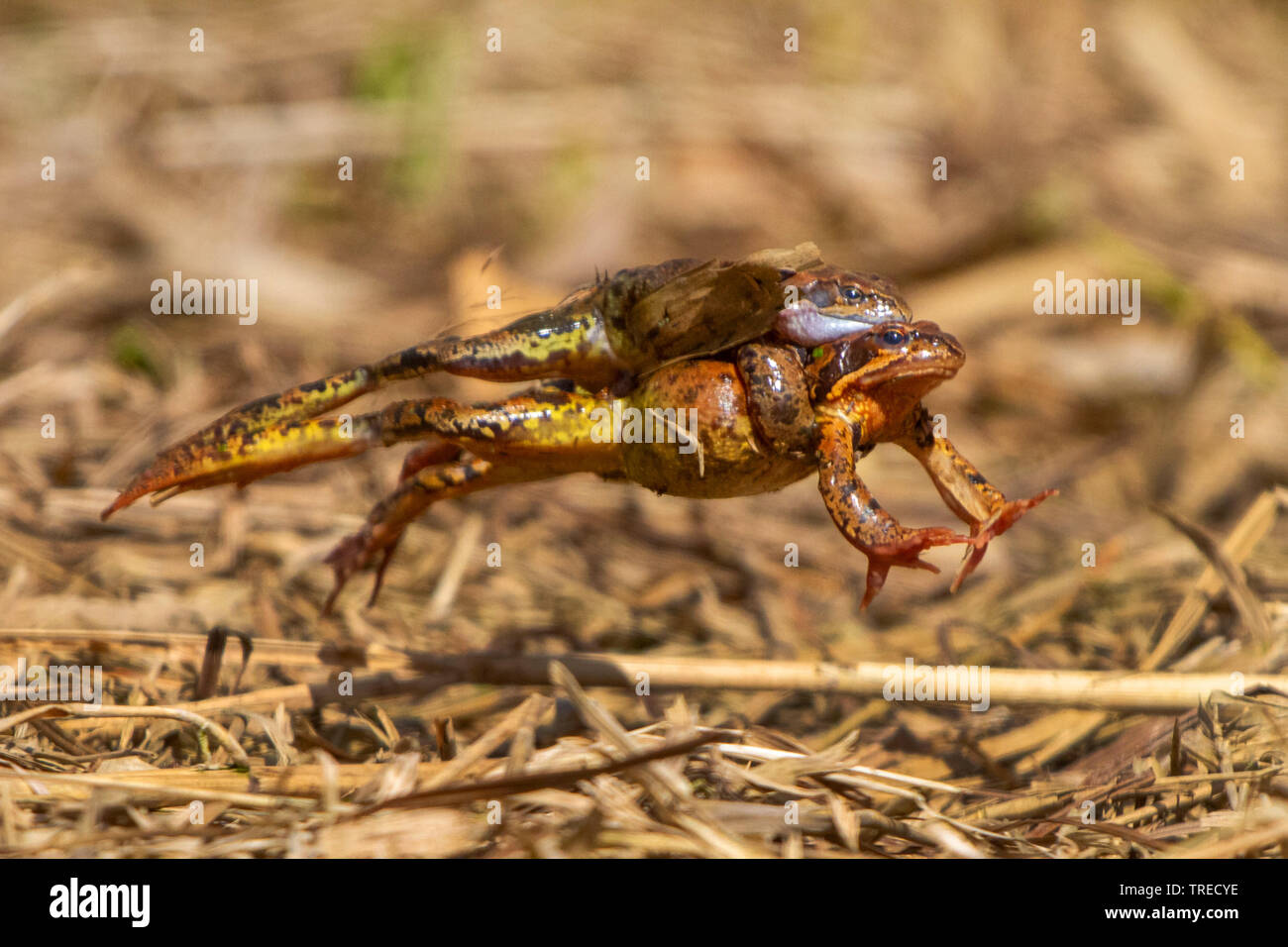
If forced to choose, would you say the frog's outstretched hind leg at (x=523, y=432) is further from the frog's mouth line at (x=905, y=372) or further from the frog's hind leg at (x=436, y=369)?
the frog's mouth line at (x=905, y=372)

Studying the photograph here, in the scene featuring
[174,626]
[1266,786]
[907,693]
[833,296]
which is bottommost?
[1266,786]

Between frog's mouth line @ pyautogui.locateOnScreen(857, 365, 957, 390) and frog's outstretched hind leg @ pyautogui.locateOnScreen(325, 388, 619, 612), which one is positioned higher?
frog's mouth line @ pyautogui.locateOnScreen(857, 365, 957, 390)

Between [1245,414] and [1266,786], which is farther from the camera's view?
[1245,414]

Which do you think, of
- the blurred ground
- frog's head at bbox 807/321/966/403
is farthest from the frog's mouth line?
the blurred ground

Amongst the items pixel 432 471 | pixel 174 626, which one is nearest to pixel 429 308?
pixel 174 626

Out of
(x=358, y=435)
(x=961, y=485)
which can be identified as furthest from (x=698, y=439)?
(x=358, y=435)

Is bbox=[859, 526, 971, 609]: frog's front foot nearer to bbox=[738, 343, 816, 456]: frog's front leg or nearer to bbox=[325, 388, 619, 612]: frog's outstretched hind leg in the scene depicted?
bbox=[738, 343, 816, 456]: frog's front leg

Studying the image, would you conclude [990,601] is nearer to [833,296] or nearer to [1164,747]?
[1164,747]

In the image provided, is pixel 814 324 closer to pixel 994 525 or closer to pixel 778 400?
pixel 778 400
